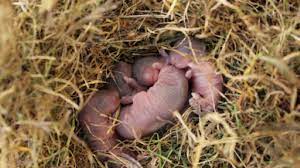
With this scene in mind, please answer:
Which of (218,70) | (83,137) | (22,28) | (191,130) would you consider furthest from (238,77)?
(22,28)

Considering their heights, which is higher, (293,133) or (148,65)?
(148,65)

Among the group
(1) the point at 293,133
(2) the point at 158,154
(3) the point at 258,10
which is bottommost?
(2) the point at 158,154

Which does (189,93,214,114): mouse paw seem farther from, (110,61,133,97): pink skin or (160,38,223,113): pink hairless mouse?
(110,61,133,97): pink skin

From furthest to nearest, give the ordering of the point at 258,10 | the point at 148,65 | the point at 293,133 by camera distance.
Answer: the point at 148,65, the point at 258,10, the point at 293,133

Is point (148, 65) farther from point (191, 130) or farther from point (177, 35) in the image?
point (191, 130)

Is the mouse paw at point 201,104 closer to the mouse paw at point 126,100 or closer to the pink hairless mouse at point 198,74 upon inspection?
the pink hairless mouse at point 198,74

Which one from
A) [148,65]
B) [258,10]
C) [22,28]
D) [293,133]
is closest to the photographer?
[293,133]
